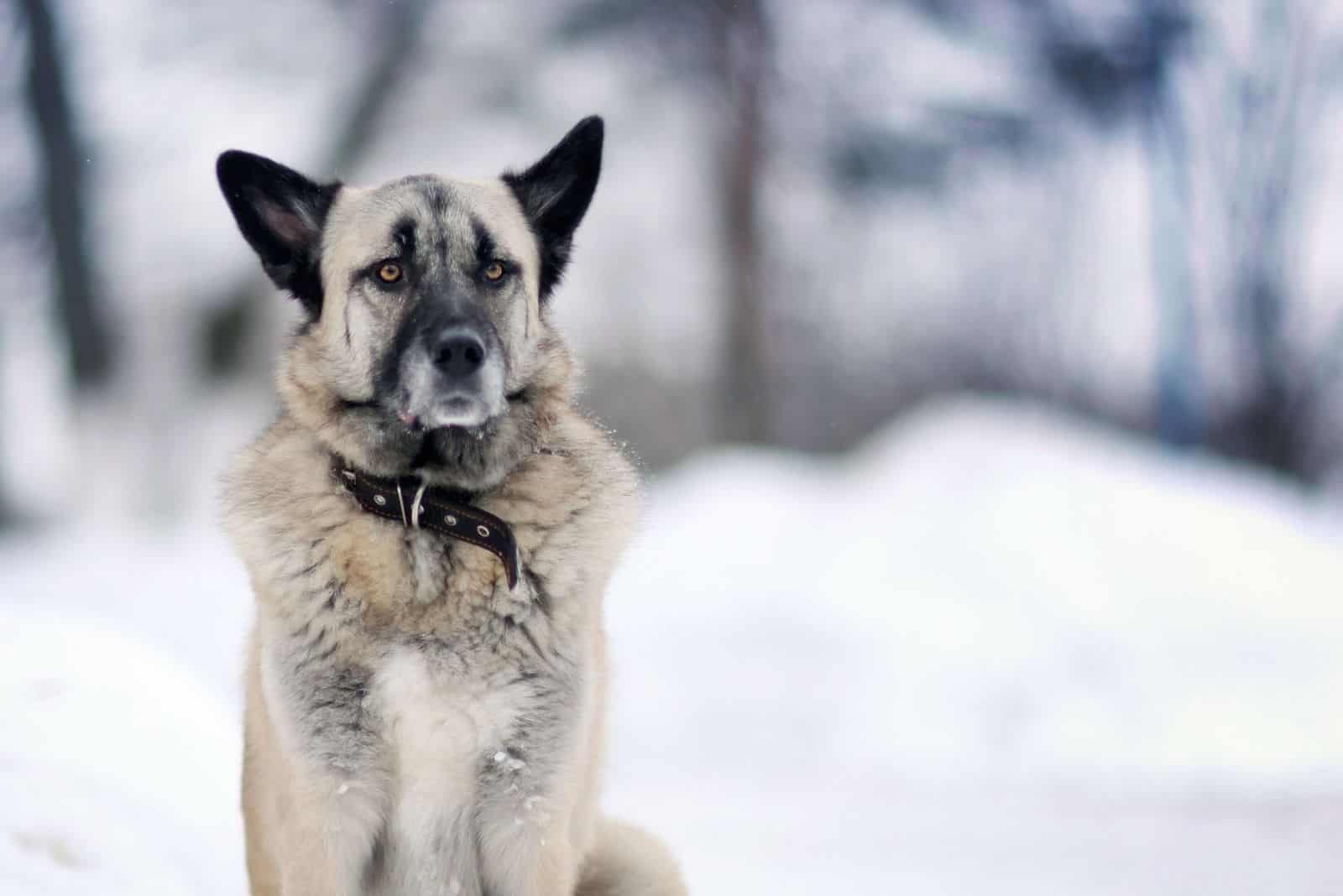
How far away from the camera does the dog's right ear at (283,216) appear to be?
9.50ft

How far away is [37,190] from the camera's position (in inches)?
456

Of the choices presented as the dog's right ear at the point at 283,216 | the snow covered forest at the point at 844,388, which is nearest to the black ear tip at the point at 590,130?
the dog's right ear at the point at 283,216

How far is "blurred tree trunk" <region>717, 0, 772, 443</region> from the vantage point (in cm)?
1148

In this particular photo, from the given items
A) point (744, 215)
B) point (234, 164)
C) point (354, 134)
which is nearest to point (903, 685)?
point (234, 164)

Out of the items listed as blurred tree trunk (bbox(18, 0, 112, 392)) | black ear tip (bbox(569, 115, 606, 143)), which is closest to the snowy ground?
black ear tip (bbox(569, 115, 606, 143))

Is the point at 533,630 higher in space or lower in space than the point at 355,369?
lower

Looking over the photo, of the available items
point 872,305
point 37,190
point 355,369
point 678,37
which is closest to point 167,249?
point 37,190

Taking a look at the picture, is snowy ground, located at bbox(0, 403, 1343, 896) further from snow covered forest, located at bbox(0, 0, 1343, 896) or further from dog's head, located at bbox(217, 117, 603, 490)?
dog's head, located at bbox(217, 117, 603, 490)

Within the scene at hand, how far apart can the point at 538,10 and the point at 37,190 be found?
479 centimetres

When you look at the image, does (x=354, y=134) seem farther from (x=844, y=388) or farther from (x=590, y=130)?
(x=590, y=130)

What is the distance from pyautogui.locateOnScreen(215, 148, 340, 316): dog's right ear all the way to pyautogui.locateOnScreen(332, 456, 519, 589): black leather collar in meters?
0.48

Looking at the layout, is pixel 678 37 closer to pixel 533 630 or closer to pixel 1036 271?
pixel 1036 271

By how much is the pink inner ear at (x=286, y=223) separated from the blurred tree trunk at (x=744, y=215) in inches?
341

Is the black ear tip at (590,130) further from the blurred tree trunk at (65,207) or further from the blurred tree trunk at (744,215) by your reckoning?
the blurred tree trunk at (65,207)
